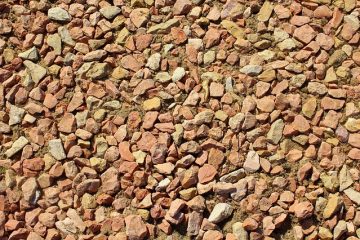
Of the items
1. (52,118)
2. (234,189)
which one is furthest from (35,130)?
(234,189)

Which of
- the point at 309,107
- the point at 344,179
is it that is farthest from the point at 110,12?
the point at 344,179

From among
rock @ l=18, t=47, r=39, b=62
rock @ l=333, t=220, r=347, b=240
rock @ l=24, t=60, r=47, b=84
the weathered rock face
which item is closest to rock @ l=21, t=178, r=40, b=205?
the weathered rock face

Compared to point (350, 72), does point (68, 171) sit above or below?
below

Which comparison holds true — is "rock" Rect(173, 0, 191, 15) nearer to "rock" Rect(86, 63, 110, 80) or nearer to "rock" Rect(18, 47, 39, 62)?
"rock" Rect(86, 63, 110, 80)

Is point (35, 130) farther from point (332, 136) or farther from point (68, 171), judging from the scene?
point (332, 136)

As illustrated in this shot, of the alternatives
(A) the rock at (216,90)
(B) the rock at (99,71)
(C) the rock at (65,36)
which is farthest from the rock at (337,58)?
(C) the rock at (65,36)

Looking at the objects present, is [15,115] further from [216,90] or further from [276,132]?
[276,132]
